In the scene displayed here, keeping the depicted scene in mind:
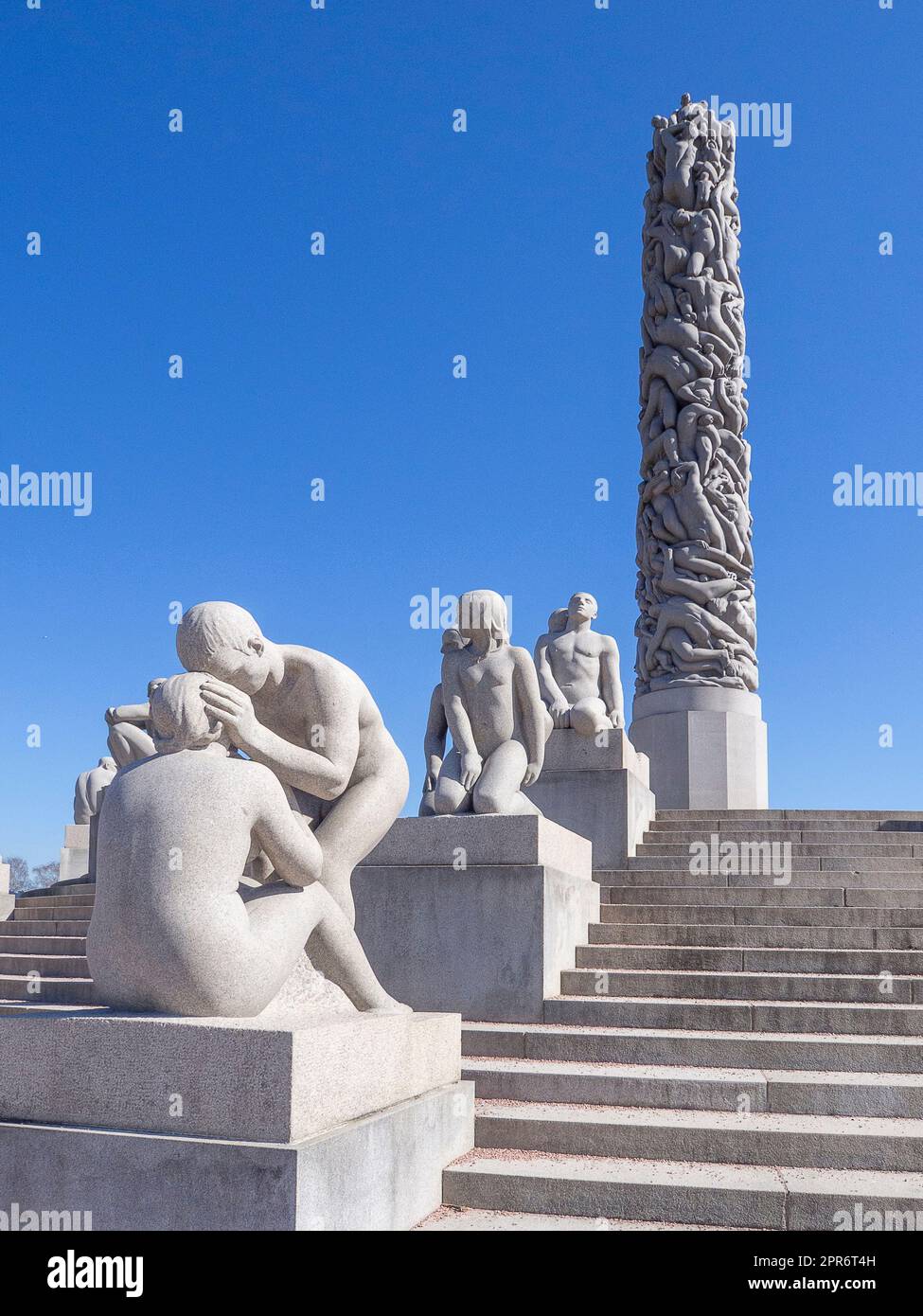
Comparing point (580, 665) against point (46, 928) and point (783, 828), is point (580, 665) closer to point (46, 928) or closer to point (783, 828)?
point (783, 828)

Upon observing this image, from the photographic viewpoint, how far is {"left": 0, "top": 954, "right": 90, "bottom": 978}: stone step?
10.0m

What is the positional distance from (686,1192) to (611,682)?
25.3 ft

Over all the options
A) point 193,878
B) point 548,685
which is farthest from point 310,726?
point 548,685

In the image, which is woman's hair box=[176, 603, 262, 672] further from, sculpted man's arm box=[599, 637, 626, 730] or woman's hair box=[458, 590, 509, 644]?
sculpted man's arm box=[599, 637, 626, 730]

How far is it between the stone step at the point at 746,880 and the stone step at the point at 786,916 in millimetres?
773

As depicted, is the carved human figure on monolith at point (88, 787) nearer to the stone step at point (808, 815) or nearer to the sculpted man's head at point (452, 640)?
the stone step at point (808, 815)

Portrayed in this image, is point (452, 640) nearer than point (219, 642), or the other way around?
point (219, 642)

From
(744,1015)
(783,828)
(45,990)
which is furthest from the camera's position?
(783,828)

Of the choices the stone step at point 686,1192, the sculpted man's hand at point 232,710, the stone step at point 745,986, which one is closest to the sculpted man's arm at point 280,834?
the sculpted man's hand at point 232,710

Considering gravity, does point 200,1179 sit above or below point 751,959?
below

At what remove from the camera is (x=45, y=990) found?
9.37 metres

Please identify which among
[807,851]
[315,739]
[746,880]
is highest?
[315,739]

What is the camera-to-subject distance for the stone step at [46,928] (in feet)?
37.0
